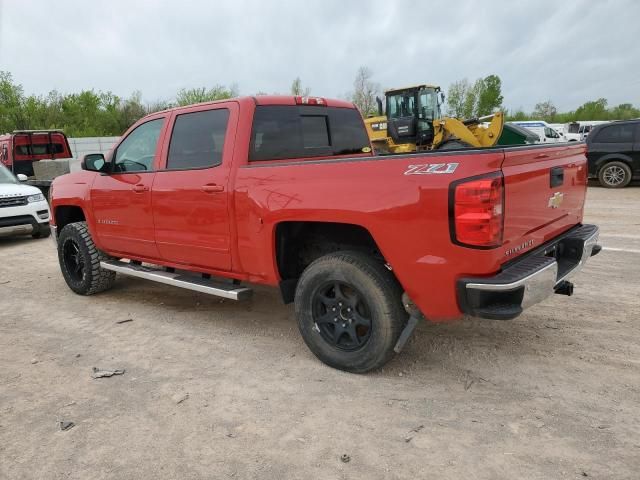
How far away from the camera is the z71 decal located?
266 cm

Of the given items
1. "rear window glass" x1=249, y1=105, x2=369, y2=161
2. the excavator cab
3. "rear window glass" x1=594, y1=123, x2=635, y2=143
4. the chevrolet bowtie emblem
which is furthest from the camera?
the excavator cab

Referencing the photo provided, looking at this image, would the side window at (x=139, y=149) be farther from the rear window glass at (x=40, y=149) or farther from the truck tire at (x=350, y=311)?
the rear window glass at (x=40, y=149)

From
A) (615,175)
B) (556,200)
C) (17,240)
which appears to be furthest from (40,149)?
(615,175)

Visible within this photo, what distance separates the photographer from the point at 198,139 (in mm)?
4184

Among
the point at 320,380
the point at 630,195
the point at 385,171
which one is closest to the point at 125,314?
the point at 320,380

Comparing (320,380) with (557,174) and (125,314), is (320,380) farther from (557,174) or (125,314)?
(125,314)

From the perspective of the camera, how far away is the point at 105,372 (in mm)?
3584

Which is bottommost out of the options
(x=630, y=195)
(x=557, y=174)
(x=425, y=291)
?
(x=630, y=195)

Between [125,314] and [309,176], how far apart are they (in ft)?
9.06

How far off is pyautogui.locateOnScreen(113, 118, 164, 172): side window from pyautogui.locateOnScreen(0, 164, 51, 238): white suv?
17.6 ft

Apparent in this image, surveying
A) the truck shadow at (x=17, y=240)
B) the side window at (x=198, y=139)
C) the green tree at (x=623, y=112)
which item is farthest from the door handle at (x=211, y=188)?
the green tree at (x=623, y=112)

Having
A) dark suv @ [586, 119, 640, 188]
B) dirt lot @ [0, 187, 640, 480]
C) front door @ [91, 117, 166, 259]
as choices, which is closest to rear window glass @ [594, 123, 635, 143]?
dark suv @ [586, 119, 640, 188]

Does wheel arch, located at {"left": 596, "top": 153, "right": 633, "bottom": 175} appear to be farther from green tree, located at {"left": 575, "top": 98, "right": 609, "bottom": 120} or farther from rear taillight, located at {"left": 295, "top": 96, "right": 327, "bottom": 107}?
green tree, located at {"left": 575, "top": 98, "right": 609, "bottom": 120}

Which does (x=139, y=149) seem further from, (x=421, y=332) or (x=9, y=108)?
(x=9, y=108)
